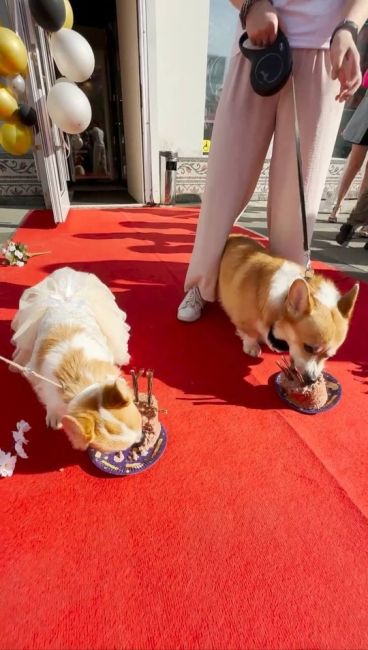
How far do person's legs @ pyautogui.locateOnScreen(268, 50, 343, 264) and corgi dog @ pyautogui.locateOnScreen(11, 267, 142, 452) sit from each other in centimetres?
93

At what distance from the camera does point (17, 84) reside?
297cm

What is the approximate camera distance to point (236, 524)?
984mm

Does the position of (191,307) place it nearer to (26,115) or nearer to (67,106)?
(67,106)

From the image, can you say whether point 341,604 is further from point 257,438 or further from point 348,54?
point 348,54

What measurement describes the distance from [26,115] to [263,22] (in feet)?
7.86

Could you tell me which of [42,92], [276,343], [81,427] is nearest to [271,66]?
[276,343]

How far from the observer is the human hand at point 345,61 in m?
1.24

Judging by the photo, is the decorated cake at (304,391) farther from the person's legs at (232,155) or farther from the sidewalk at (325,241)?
the sidewalk at (325,241)

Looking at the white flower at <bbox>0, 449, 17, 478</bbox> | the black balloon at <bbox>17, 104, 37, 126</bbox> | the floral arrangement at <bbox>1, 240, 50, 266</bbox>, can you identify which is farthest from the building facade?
the white flower at <bbox>0, 449, 17, 478</bbox>

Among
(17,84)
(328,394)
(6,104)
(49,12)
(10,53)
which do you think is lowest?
(328,394)

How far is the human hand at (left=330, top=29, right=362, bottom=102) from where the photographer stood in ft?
4.06

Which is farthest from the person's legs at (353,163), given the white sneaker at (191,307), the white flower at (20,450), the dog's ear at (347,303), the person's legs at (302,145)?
the white flower at (20,450)

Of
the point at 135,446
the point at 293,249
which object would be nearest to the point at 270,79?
the point at 293,249

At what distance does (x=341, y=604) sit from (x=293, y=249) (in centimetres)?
141
